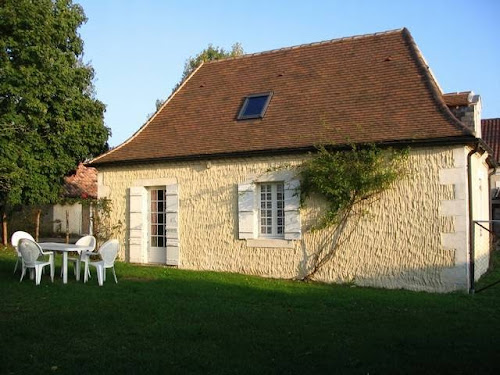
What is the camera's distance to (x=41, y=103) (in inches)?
607

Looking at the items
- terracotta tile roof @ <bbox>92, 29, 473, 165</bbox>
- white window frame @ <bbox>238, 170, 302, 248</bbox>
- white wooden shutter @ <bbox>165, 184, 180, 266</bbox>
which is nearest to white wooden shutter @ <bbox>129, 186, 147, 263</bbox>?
white wooden shutter @ <bbox>165, 184, 180, 266</bbox>

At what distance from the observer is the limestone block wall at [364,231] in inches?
398

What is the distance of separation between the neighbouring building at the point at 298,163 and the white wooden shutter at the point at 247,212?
0.08 feet

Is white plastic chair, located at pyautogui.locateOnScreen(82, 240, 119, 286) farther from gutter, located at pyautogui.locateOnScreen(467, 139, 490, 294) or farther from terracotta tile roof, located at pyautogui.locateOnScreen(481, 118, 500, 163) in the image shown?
terracotta tile roof, located at pyautogui.locateOnScreen(481, 118, 500, 163)

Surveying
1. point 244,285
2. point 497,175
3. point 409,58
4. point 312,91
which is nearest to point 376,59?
point 409,58

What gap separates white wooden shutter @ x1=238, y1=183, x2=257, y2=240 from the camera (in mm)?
11945

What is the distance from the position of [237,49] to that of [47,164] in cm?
1758

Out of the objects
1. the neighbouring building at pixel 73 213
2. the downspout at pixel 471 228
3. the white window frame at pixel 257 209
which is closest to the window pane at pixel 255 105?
the white window frame at pixel 257 209

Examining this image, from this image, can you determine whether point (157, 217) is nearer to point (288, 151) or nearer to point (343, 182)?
point (288, 151)

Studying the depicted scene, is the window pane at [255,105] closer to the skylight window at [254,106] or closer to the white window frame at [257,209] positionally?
the skylight window at [254,106]

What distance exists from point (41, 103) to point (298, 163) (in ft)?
27.3

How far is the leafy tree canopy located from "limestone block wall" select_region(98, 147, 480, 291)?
13.8 feet

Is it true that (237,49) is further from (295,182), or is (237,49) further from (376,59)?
(295,182)

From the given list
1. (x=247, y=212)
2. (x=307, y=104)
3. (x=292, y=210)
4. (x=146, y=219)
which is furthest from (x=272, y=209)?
(x=146, y=219)
